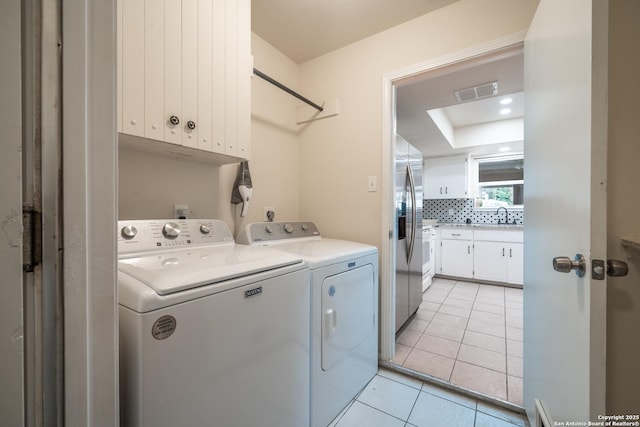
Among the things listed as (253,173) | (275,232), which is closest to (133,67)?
(253,173)

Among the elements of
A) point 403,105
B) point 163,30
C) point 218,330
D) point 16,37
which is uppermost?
point 403,105

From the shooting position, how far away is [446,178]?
15.4 ft

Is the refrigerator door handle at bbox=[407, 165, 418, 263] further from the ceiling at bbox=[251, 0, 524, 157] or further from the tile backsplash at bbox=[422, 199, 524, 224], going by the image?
the tile backsplash at bbox=[422, 199, 524, 224]

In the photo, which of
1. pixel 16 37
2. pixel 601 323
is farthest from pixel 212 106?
pixel 601 323

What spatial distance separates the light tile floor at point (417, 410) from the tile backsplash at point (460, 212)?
12.2 ft

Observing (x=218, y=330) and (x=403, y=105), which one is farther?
(x=403, y=105)

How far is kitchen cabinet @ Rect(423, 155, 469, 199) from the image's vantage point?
451 centimetres

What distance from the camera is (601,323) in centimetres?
68

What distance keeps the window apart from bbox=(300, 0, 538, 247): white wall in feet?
11.6

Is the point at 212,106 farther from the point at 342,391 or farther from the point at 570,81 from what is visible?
the point at 342,391

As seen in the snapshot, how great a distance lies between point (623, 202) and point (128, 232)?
1.80 metres

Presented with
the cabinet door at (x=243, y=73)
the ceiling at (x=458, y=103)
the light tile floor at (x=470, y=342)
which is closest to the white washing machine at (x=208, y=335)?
the cabinet door at (x=243, y=73)

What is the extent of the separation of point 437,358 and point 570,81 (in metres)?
1.90

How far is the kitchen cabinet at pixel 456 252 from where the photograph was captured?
4.04 meters
